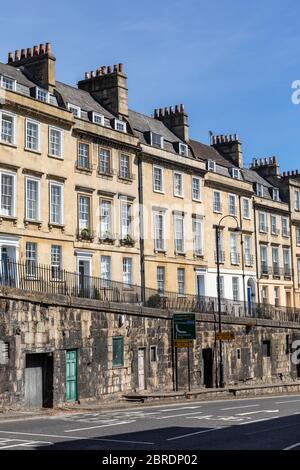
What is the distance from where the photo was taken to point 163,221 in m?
43.7

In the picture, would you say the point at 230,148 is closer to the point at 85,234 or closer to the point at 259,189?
the point at 259,189

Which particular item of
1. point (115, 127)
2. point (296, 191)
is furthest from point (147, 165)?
point (296, 191)

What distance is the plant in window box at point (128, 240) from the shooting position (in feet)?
132

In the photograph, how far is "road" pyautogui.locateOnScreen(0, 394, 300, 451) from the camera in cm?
1592

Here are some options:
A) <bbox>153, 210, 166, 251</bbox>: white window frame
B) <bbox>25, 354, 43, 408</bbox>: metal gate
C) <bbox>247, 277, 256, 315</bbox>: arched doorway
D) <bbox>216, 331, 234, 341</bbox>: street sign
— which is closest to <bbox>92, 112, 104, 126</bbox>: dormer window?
<bbox>153, 210, 166, 251</bbox>: white window frame

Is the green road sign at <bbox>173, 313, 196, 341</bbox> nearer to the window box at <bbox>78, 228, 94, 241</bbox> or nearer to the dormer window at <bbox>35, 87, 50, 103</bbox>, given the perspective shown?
the window box at <bbox>78, 228, 94, 241</bbox>

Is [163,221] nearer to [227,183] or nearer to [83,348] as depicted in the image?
[227,183]

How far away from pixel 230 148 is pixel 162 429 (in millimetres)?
41393

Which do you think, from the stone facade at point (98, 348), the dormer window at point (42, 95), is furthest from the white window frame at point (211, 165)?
the dormer window at point (42, 95)

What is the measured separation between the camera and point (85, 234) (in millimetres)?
37250

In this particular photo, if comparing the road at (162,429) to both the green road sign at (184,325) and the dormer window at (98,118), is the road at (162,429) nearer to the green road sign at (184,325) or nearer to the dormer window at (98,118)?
the green road sign at (184,325)

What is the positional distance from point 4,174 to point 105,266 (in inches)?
352

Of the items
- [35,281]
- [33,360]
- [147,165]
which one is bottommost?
[33,360]

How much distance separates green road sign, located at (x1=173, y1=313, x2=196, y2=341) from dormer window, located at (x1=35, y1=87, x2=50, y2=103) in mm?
13400
